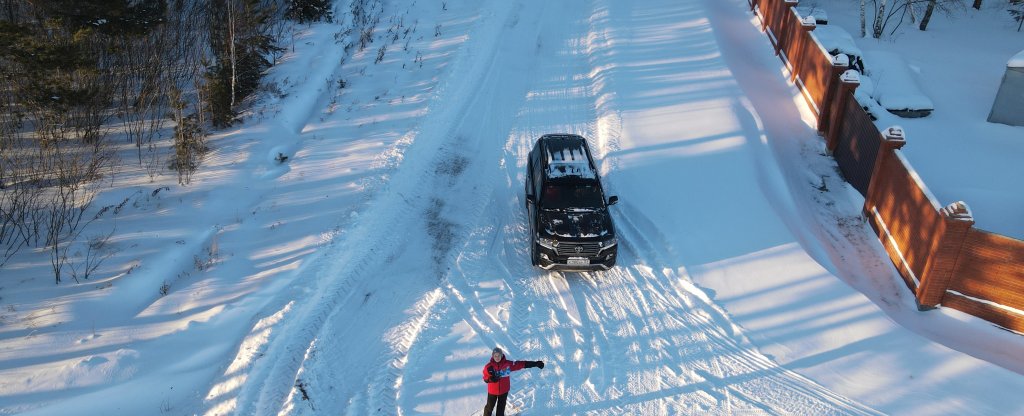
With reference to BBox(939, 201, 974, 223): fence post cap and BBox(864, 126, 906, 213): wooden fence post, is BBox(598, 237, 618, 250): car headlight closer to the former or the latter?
BBox(939, 201, 974, 223): fence post cap

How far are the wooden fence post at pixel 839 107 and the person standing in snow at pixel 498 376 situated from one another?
1125 centimetres

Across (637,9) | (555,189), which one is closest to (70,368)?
(555,189)

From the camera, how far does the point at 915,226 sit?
12.1m

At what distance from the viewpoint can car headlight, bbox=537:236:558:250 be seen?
12.0 meters

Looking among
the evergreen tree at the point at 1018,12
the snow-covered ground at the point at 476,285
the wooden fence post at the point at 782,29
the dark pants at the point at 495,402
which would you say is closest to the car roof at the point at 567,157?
the snow-covered ground at the point at 476,285

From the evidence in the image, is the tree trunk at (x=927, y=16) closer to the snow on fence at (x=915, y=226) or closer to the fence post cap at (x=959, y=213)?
the snow on fence at (x=915, y=226)

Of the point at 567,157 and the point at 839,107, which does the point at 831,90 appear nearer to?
the point at 839,107

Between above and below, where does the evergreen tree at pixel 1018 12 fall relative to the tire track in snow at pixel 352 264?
above

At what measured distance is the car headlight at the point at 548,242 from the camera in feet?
39.4

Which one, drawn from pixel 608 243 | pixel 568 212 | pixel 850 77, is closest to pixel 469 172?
pixel 568 212

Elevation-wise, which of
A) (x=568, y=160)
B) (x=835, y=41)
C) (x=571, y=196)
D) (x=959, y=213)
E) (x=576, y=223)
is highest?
(x=835, y=41)

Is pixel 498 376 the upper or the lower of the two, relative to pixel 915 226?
lower

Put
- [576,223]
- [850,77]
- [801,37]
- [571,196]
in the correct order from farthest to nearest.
→ [801,37], [850,77], [571,196], [576,223]

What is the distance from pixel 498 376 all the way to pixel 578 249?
382cm
